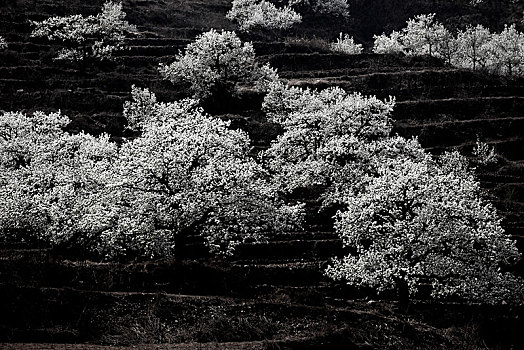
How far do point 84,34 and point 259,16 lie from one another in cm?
6202

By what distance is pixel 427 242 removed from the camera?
110ft

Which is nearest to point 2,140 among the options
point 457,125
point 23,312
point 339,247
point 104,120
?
point 104,120

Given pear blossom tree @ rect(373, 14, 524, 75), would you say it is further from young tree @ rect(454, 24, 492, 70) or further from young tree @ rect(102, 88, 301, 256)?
young tree @ rect(102, 88, 301, 256)

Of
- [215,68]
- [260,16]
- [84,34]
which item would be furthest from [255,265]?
[260,16]

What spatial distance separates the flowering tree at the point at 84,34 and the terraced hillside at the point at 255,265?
8.59 feet

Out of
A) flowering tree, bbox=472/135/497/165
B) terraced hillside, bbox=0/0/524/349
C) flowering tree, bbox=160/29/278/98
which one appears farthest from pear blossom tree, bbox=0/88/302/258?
flowering tree, bbox=160/29/278/98

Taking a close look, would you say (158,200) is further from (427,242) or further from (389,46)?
(389,46)

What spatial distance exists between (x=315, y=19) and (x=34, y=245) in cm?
15627

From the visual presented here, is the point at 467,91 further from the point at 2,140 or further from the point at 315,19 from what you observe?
the point at 315,19

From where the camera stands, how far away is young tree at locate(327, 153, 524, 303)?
33438 mm

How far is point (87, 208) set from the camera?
122 ft

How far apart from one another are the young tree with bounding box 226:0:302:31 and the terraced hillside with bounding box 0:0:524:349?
3411 cm

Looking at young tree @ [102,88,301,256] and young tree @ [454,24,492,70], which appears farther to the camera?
young tree @ [454,24,492,70]

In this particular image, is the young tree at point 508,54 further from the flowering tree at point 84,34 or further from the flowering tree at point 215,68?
the flowering tree at point 84,34
